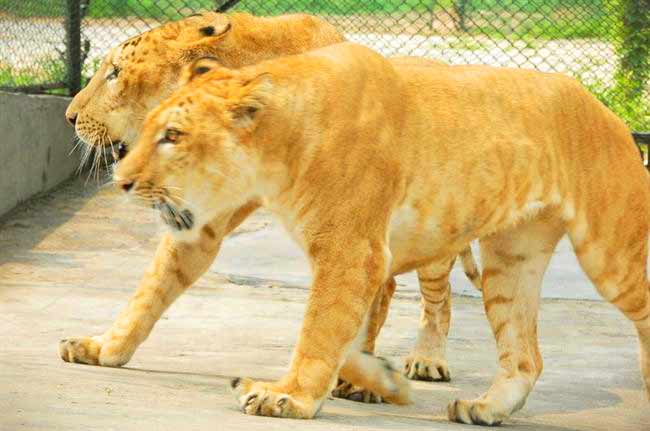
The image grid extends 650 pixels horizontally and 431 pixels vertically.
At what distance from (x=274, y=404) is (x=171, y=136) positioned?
926mm

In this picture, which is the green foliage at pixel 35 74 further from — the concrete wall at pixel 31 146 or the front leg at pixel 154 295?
the front leg at pixel 154 295

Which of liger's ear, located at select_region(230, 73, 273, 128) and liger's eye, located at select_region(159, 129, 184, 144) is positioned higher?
liger's ear, located at select_region(230, 73, 273, 128)

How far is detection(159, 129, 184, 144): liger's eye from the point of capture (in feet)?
14.7

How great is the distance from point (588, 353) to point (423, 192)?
226cm

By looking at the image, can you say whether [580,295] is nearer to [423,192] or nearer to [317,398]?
[423,192]

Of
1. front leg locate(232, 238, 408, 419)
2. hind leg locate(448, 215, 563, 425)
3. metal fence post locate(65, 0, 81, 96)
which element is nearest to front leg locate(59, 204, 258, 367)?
front leg locate(232, 238, 408, 419)

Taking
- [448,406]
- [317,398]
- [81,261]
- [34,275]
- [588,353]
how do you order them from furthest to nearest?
[81,261]
[34,275]
[588,353]
[448,406]
[317,398]

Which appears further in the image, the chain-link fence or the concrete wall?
the chain-link fence

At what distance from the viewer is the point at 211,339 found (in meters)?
6.52

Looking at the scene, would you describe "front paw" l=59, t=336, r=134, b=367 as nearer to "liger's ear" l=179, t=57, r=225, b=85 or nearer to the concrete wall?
"liger's ear" l=179, t=57, r=225, b=85

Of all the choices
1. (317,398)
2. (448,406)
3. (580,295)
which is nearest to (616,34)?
(580,295)

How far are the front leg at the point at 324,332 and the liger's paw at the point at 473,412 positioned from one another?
2.48 ft

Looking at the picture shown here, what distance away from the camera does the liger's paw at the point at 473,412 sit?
5.13 meters

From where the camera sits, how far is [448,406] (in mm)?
5188
